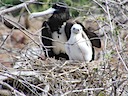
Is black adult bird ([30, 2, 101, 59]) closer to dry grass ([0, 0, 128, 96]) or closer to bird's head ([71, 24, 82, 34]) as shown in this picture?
bird's head ([71, 24, 82, 34])

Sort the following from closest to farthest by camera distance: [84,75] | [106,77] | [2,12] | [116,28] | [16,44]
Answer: [2,12] < [116,28] < [106,77] < [84,75] < [16,44]

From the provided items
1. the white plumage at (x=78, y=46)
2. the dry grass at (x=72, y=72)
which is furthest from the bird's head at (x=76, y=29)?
the dry grass at (x=72, y=72)

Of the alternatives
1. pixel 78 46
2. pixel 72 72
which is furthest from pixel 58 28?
pixel 72 72

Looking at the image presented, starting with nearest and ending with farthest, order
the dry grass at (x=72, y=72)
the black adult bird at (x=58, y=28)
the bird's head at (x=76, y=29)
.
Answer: the dry grass at (x=72, y=72), the bird's head at (x=76, y=29), the black adult bird at (x=58, y=28)

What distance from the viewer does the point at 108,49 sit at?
14.8 feet

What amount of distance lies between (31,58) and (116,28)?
0.98m

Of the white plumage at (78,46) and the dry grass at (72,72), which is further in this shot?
the white plumage at (78,46)

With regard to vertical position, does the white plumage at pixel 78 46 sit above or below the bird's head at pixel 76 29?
below

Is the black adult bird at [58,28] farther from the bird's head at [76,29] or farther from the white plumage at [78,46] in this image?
the bird's head at [76,29]

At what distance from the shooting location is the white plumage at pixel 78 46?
500cm

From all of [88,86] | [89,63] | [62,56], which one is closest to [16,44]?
[62,56]

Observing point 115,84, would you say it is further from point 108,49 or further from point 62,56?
point 62,56

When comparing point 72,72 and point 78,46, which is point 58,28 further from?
point 72,72

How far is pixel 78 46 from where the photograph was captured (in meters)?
5.12
